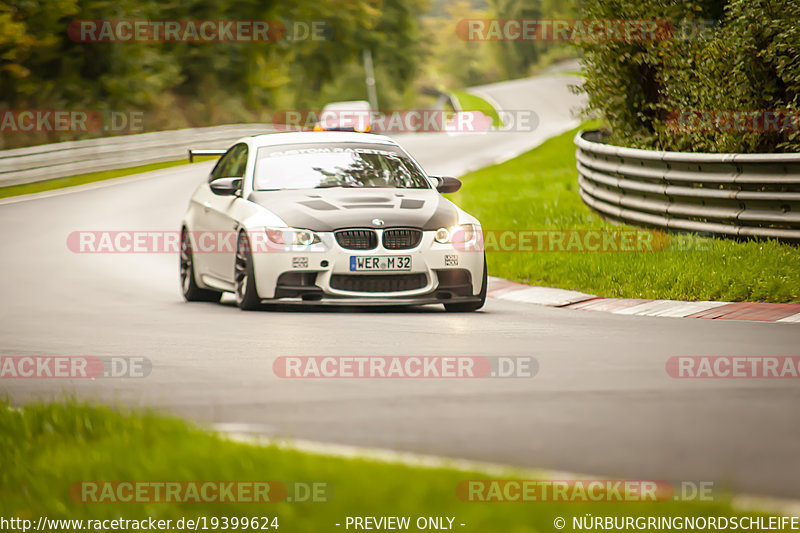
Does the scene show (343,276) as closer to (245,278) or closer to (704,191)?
(245,278)

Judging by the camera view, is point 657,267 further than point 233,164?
No

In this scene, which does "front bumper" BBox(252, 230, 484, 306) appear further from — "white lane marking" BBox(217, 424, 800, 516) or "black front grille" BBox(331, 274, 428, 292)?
"white lane marking" BBox(217, 424, 800, 516)

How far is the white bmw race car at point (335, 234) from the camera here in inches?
398

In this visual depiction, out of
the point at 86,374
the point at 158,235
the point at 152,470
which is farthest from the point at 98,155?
the point at 152,470

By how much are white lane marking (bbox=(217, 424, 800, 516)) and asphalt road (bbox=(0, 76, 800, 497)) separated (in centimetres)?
12

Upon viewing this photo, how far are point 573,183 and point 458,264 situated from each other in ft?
42.9

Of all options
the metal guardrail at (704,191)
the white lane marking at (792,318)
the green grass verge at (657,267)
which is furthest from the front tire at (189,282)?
the white lane marking at (792,318)

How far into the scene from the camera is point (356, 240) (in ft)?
33.3

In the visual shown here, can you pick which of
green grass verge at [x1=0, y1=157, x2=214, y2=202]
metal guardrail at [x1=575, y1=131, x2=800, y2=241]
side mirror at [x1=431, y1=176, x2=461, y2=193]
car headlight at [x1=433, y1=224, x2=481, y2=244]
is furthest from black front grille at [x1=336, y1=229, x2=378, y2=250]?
green grass verge at [x1=0, y1=157, x2=214, y2=202]

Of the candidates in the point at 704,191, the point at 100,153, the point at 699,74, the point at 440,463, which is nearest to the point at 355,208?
the point at 704,191

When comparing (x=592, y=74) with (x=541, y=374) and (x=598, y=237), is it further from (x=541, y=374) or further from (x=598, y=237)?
(x=541, y=374)

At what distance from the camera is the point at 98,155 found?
33.0 metres

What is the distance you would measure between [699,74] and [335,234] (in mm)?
6906

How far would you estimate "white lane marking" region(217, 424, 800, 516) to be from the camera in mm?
4148
